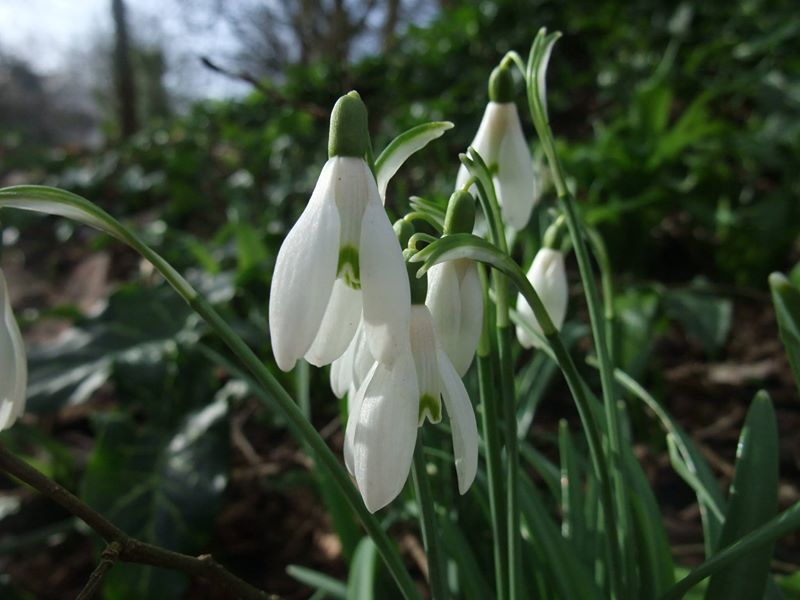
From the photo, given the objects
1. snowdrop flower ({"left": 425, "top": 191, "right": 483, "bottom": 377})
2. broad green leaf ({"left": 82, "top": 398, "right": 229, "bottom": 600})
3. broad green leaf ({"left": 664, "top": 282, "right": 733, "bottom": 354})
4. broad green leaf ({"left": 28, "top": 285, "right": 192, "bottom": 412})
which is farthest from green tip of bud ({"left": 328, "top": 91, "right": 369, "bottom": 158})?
broad green leaf ({"left": 664, "top": 282, "right": 733, "bottom": 354})

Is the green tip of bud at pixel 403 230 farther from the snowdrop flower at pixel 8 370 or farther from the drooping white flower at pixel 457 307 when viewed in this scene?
the snowdrop flower at pixel 8 370

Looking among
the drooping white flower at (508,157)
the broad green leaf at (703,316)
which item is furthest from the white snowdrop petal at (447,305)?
the broad green leaf at (703,316)

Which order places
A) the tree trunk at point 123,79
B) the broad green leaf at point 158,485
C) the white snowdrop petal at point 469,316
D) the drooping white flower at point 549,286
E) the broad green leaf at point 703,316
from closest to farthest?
the white snowdrop petal at point 469,316 < the drooping white flower at point 549,286 < the broad green leaf at point 158,485 < the broad green leaf at point 703,316 < the tree trunk at point 123,79

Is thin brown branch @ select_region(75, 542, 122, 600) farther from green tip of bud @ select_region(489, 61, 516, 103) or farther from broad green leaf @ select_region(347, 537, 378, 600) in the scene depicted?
green tip of bud @ select_region(489, 61, 516, 103)

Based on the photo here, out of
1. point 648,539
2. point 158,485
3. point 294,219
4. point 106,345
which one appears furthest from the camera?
point 294,219

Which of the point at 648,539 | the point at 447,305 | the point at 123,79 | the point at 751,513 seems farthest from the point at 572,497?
the point at 123,79

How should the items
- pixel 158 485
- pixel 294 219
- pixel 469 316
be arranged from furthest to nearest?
pixel 294 219, pixel 158 485, pixel 469 316

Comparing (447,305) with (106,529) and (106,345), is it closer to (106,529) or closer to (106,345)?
(106,529)

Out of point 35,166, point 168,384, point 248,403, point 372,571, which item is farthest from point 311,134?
point 35,166
